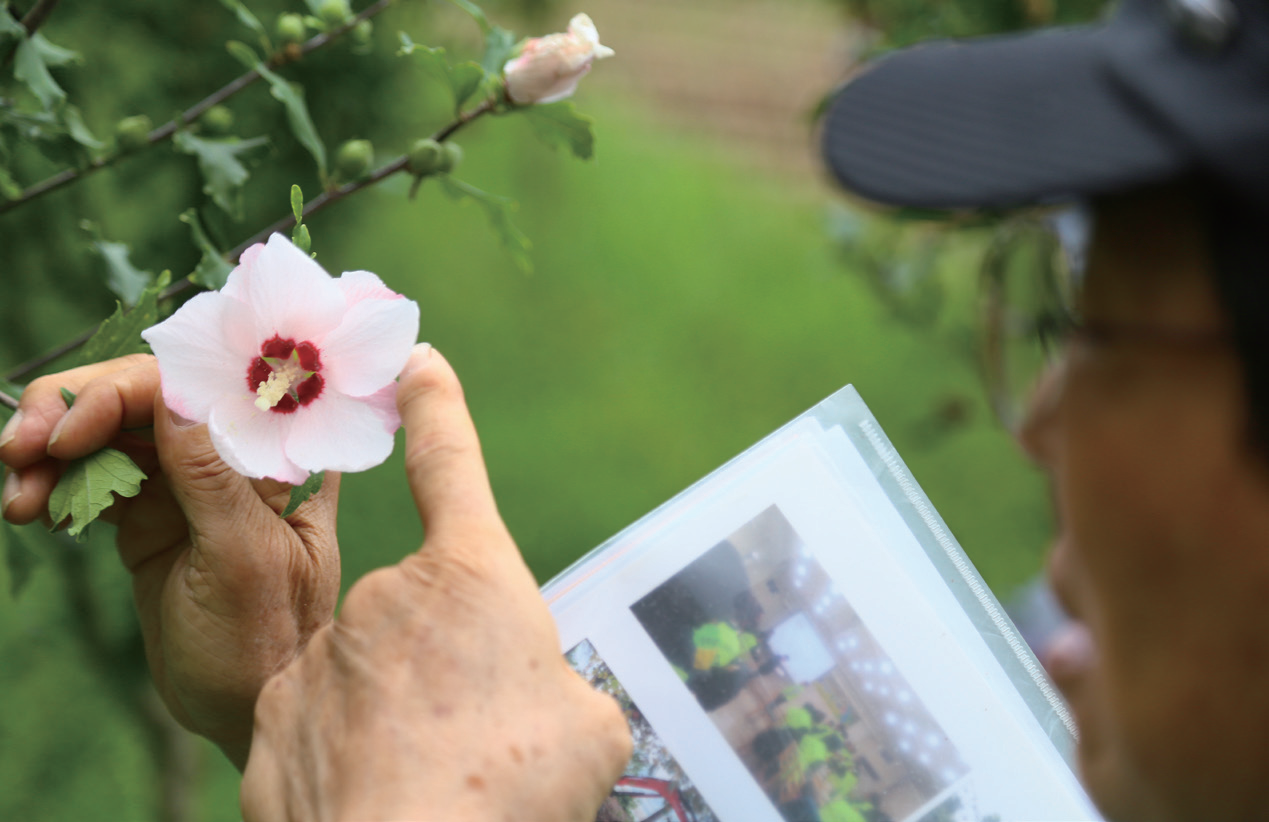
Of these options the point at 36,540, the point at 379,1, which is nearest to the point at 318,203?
the point at 379,1

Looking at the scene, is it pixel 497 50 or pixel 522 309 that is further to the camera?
pixel 522 309

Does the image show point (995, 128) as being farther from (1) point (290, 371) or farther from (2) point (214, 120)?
(2) point (214, 120)

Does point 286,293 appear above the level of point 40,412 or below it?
above

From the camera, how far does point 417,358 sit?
0.85m

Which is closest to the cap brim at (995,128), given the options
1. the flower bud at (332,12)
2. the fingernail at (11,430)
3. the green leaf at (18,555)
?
the flower bud at (332,12)

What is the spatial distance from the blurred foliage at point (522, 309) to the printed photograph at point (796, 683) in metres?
0.58

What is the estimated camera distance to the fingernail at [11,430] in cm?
85

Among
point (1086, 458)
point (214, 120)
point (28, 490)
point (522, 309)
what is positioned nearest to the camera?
point (1086, 458)

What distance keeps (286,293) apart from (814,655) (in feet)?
1.97

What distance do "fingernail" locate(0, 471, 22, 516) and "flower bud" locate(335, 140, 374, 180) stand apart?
428 mm

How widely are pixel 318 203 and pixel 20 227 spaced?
37.3 inches

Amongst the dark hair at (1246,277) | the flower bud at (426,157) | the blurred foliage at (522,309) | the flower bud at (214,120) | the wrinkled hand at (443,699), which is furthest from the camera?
the blurred foliage at (522,309)

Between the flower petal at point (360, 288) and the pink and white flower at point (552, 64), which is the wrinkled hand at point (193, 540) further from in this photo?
the pink and white flower at point (552, 64)

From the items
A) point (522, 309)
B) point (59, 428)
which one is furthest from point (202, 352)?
point (522, 309)
